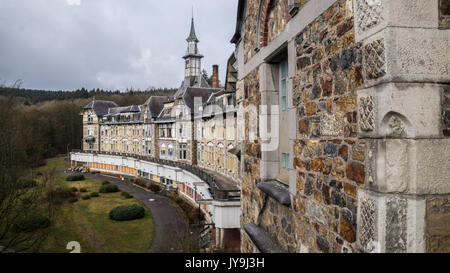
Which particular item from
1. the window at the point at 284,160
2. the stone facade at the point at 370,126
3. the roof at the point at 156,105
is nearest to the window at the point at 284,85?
the window at the point at 284,160

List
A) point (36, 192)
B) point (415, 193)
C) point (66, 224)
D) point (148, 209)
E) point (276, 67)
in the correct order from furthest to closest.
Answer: point (148, 209), point (66, 224), point (36, 192), point (276, 67), point (415, 193)

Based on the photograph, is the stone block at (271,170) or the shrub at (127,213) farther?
the shrub at (127,213)

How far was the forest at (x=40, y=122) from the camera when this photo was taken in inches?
488

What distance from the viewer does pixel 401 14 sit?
6.96ft

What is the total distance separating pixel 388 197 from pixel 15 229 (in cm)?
1478

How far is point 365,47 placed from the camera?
2.31 meters

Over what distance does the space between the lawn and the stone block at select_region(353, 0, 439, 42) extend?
13.7 metres

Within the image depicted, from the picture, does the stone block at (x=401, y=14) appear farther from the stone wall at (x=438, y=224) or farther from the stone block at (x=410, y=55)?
the stone wall at (x=438, y=224)

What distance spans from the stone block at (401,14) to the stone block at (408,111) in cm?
44

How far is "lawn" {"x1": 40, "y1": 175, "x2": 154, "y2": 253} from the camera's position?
59.6ft

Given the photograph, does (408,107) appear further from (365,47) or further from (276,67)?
(276,67)

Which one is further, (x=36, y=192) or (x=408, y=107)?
(x=36, y=192)

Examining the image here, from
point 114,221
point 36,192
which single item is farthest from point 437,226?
point 114,221

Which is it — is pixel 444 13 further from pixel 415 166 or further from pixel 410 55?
pixel 415 166
